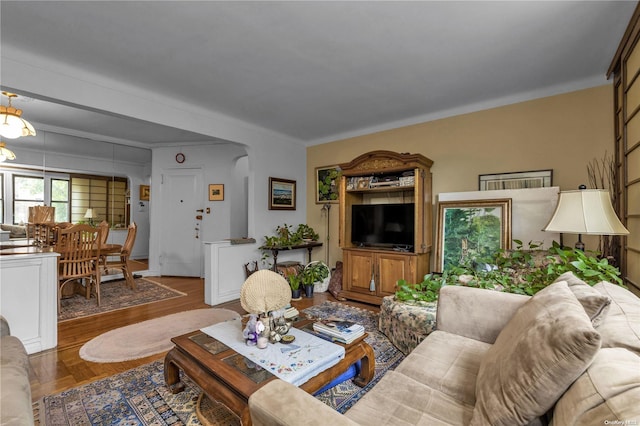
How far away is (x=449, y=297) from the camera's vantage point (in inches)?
72.9

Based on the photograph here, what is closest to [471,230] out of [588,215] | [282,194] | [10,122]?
[588,215]

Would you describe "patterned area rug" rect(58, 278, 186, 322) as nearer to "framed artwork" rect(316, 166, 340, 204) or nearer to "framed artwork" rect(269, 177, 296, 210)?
"framed artwork" rect(269, 177, 296, 210)

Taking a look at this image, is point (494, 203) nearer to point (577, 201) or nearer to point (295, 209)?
point (577, 201)

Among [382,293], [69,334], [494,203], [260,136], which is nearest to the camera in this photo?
[69,334]

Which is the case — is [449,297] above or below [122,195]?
below

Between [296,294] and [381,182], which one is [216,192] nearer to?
[296,294]

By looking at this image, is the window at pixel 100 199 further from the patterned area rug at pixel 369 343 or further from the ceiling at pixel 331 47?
the patterned area rug at pixel 369 343

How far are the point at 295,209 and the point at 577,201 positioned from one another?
3.75 m

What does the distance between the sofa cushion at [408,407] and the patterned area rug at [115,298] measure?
12.1ft

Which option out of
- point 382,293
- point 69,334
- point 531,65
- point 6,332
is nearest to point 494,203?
point 531,65

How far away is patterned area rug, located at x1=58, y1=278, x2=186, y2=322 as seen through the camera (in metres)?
3.50

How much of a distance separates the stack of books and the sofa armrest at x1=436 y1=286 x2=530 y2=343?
0.56m

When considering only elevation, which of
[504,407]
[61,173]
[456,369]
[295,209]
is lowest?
[456,369]

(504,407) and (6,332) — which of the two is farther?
(6,332)
